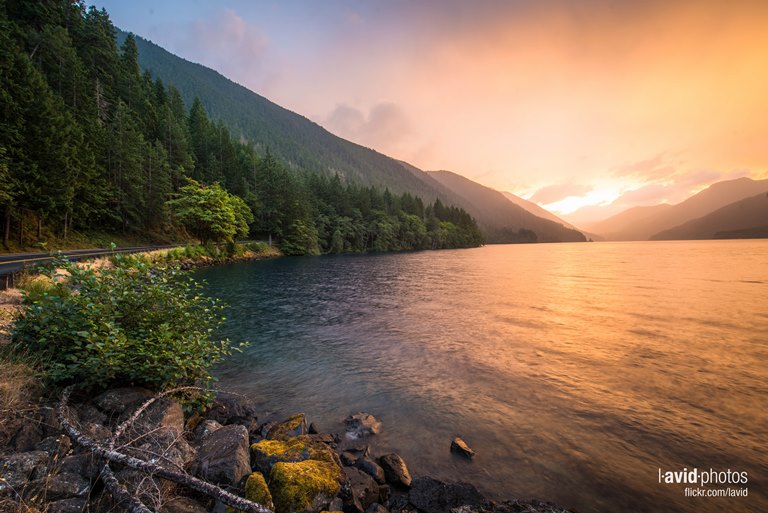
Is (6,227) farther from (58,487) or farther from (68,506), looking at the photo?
(68,506)

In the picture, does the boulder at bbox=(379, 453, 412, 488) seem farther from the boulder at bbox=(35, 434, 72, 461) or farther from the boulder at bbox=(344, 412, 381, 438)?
the boulder at bbox=(35, 434, 72, 461)

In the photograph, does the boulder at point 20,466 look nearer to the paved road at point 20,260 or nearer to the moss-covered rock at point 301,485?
the moss-covered rock at point 301,485

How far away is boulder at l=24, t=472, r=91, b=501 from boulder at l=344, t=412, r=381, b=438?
5.64 m

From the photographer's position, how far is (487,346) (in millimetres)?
15891

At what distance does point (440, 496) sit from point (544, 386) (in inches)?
277

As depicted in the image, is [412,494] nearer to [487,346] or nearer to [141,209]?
[487,346]

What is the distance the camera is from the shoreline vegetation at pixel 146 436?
440 cm

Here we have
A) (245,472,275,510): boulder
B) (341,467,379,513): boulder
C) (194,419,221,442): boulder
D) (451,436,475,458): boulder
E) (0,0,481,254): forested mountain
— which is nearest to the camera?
(245,472,275,510): boulder

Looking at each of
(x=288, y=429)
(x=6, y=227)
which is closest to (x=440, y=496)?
(x=288, y=429)

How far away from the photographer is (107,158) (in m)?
48.4

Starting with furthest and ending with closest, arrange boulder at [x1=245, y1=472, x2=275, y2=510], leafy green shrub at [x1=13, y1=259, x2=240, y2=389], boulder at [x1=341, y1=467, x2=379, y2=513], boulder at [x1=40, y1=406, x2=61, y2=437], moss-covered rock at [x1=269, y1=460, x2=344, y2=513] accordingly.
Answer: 1. leafy green shrub at [x1=13, y1=259, x2=240, y2=389]
2. boulder at [x1=341, y1=467, x2=379, y2=513]
3. boulder at [x1=40, y1=406, x2=61, y2=437]
4. moss-covered rock at [x1=269, y1=460, x2=344, y2=513]
5. boulder at [x1=245, y1=472, x2=275, y2=510]

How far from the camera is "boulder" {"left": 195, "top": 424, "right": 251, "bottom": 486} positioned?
5.55 m

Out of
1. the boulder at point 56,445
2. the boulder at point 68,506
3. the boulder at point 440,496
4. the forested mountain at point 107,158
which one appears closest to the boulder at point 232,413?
the boulder at point 56,445

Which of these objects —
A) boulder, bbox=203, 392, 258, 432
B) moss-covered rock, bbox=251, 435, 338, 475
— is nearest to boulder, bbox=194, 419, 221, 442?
boulder, bbox=203, 392, 258, 432
